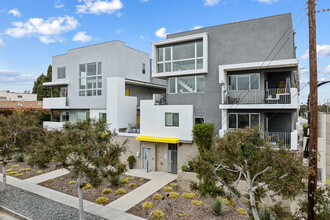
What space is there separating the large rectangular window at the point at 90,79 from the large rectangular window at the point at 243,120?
14471 millimetres

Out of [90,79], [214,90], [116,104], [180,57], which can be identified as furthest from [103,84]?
[214,90]

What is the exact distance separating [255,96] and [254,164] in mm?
9569

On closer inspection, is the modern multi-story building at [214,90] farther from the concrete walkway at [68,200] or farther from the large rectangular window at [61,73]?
the large rectangular window at [61,73]

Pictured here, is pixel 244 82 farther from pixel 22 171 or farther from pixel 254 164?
pixel 22 171

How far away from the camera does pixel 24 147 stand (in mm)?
14875

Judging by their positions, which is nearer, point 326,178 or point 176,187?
point 326,178

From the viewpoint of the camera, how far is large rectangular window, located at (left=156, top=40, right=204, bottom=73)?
A: 17719mm

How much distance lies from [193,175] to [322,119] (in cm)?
936

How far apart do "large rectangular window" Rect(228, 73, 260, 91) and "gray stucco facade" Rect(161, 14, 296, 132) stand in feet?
3.49

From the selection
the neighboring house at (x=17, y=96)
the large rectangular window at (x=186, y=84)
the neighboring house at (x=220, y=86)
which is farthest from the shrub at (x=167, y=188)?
the neighboring house at (x=17, y=96)

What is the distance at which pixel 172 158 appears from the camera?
18.2 metres

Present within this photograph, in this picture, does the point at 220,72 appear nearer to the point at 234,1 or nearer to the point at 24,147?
the point at 234,1

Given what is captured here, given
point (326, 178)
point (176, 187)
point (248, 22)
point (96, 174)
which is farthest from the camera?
point (248, 22)

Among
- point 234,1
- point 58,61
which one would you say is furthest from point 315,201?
point 58,61
